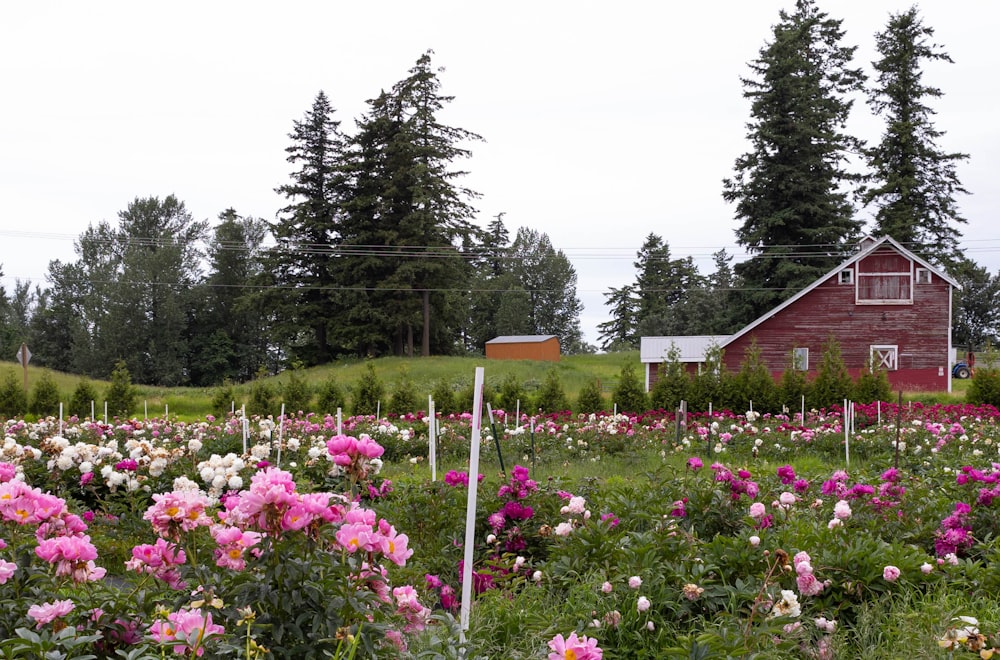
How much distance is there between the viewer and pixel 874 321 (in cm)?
2784

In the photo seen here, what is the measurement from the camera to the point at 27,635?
204 centimetres

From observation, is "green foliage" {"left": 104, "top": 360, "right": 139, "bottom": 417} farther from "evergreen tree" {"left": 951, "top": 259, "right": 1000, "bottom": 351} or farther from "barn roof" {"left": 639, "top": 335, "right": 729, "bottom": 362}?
"evergreen tree" {"left": 951, "top": 259, "right": 1000, "bottom": 351}

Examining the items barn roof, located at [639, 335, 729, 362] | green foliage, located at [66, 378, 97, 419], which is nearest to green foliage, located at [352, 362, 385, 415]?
green foliage, located at [66, 378, 97, 419]

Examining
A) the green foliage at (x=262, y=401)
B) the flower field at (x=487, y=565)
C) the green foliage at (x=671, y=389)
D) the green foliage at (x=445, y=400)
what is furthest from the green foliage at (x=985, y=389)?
the green foliage at (x=262, y=401)

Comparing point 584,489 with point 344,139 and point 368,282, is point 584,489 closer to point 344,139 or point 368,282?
point 368,282

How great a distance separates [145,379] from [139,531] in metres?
43.4

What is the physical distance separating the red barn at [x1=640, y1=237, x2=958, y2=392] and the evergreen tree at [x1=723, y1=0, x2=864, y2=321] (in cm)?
667

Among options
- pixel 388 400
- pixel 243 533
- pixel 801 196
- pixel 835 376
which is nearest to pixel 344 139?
pixel 801 196

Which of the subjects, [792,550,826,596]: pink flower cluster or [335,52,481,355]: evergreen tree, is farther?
[335,52,481,355]: evergreen tree

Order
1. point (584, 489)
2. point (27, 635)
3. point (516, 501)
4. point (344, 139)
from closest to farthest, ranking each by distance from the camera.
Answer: point (27, 635) → point (516, 501) → point (584, 489) → point (344, 139)

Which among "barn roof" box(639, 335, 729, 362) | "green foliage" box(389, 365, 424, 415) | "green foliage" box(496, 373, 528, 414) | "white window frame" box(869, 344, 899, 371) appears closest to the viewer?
"green foliage" box(389, 365, 424, 415)

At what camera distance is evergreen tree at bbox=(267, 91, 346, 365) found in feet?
132

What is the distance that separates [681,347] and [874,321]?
20.7 ft

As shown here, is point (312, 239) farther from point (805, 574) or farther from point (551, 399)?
point (805, 574)
